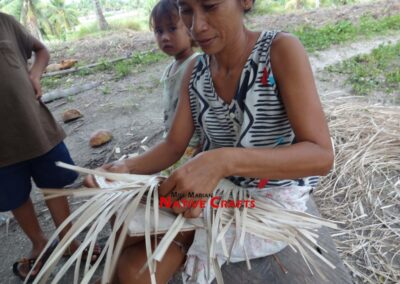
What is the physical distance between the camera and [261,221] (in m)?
1.05

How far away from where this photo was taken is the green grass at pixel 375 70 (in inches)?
138

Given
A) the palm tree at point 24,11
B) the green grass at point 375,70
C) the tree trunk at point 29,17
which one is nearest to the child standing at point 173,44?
the green grass at point 375,70

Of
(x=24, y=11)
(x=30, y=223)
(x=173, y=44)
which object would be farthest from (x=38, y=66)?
(x=24, y=11)

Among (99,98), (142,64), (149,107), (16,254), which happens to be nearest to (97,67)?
(142,64)

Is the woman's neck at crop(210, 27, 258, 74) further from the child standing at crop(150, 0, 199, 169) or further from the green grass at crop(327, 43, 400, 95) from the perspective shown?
A: the green grass at crop(327, 43, 400, 95)

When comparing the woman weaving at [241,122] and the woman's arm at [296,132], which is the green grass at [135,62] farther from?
the woman's arm at [296,132]

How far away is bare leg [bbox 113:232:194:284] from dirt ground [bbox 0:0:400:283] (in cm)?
57

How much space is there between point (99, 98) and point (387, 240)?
157 inches

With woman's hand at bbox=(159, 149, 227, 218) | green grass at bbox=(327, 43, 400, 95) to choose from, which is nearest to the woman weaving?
woman's hand at bbox=(159, 149, 227, 218)

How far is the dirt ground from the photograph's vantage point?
2283 millimetres

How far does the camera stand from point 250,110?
1112mm

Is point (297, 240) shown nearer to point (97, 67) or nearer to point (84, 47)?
point (97, 67)

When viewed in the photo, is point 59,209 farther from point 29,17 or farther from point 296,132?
point 29,17

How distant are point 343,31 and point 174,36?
4.99m
